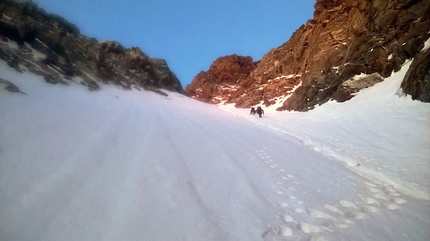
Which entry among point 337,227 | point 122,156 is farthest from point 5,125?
point 337,227

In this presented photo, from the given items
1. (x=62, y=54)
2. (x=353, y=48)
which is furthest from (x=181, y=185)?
(x=353, y=48)

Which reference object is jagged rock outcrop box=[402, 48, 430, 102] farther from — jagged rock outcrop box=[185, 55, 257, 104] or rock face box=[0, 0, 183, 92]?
jagged rock outcrop box=[185, 55, 257, 104]

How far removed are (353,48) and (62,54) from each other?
86.3 ft

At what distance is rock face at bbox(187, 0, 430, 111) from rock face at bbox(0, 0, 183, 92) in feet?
58.5

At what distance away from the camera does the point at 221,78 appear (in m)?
82.2

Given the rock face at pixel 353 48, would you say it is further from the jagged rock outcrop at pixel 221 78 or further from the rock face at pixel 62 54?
the jagged rock outcrop at pixel 221 78

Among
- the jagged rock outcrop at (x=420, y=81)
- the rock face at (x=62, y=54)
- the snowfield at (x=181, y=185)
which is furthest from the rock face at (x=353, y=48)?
the rock face at (x=62, y=54)

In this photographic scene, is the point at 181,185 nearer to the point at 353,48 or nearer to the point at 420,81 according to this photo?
the point at 420,81

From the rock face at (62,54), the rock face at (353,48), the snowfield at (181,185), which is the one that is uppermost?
the rock face at (353,48)

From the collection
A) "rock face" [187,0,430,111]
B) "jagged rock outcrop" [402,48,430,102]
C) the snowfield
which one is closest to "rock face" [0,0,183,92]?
the snowfield

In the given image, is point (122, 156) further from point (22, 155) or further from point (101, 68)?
point (101, 68)

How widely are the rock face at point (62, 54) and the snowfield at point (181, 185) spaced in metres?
6.49

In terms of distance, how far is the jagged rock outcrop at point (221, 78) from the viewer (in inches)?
3007

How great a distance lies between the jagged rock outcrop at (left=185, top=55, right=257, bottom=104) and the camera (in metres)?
76.4
